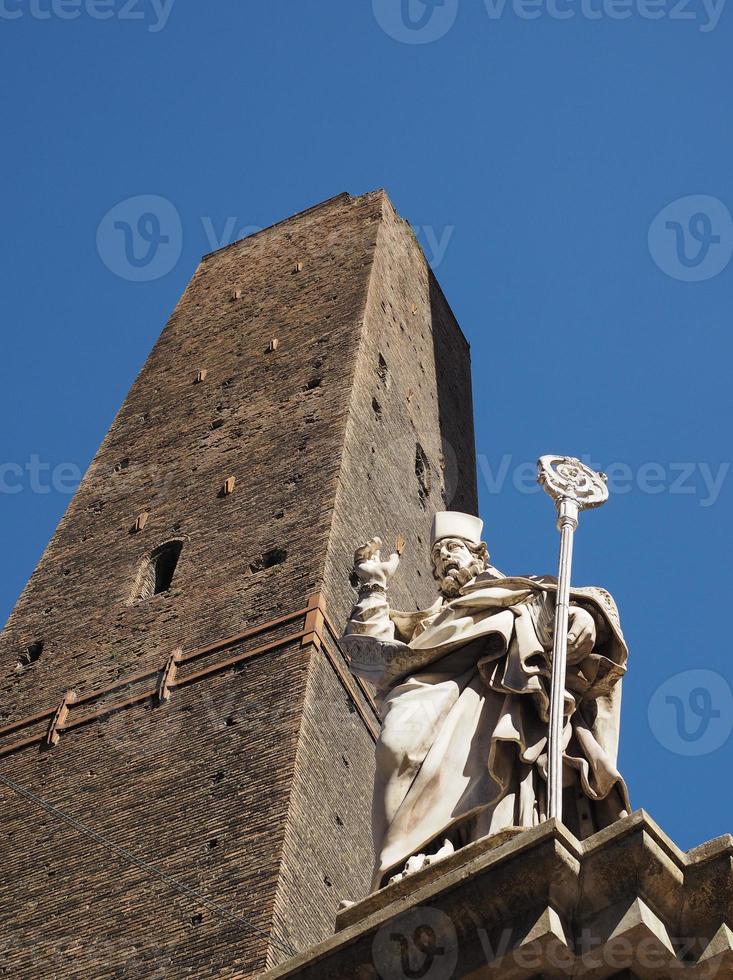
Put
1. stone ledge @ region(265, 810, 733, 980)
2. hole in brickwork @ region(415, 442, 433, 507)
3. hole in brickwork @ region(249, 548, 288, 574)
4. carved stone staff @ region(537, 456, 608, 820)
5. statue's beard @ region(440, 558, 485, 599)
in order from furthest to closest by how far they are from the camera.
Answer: hole in brickwork @ region(415, 442, 433, 507) → hole in brickwork @ region(249, 548, 288, 574) → statue's beard @ region(440, 558, 485, 599) → carved stone staff @ region(537, 456, 608, 820) → stone ledge @ region(265, 810, 733, 980)

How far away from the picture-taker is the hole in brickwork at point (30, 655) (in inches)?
718

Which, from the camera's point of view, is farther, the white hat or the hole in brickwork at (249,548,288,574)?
the hole in brickwork at (249,548,288,574)

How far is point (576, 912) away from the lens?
4.96 metres

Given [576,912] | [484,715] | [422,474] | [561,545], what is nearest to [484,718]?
[484,715]

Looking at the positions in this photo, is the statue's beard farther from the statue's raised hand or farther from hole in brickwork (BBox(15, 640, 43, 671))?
hole in brickwork (BBox(15, 640, 43, 671))

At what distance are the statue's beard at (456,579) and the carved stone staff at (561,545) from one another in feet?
2.02

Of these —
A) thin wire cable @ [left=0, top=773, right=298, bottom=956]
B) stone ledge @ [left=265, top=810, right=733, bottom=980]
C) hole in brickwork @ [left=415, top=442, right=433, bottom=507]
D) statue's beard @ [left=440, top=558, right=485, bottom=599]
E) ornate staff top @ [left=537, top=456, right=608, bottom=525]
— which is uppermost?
hole in brickwork @ [left=415, top=442, right=433, bottom=507]

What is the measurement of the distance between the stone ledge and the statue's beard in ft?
6.68

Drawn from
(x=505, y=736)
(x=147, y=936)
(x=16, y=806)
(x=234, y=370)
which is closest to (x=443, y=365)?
(x=234, y=370)

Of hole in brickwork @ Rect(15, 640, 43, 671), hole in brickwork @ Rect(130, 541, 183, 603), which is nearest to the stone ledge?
hole in brickwork @ Rect(130, 541, 183, 603)

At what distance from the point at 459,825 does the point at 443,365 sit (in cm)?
2024

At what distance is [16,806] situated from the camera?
1583 cm

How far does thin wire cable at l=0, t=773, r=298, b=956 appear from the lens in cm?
1231

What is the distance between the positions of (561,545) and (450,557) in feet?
2.92
